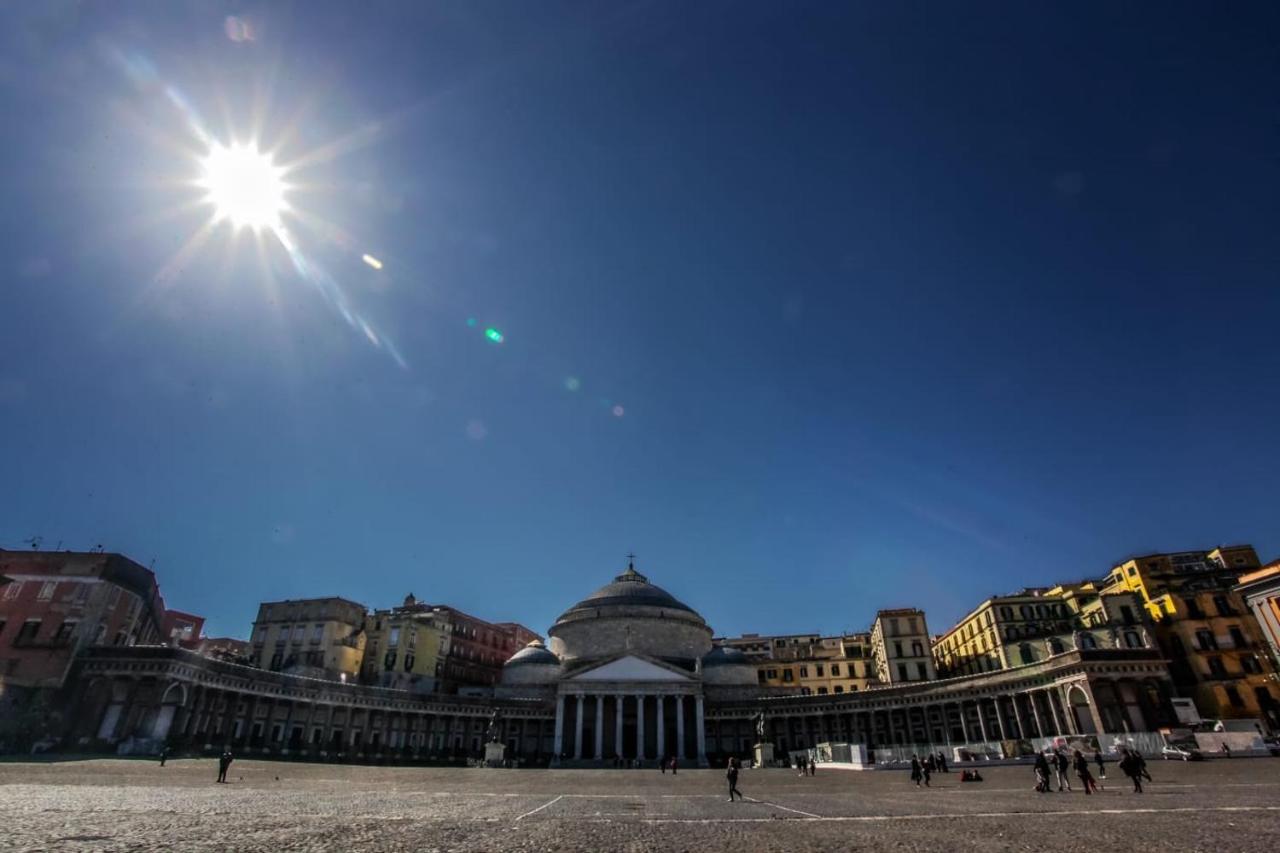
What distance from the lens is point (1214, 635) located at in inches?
1987

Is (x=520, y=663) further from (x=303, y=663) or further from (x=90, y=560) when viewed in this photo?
(x=90, y=560)

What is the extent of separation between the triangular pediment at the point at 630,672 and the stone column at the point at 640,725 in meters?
1.99

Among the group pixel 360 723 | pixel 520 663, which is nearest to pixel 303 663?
pixel 360 723

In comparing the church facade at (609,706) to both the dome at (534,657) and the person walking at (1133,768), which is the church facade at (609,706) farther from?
the person walking at (1133,768)

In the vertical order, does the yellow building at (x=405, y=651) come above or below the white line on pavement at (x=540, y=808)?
above

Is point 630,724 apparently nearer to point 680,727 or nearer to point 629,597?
point 680,727

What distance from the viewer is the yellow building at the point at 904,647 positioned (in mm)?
70188

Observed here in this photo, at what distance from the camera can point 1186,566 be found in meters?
59.0

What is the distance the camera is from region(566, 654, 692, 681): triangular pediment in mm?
63500

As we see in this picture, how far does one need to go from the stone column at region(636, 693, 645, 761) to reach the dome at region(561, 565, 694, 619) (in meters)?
15.5

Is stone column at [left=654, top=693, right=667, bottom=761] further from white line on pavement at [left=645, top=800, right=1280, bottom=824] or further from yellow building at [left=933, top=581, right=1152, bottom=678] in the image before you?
white line on pavement at [left=645, top=800, right=1280, bottom=824]

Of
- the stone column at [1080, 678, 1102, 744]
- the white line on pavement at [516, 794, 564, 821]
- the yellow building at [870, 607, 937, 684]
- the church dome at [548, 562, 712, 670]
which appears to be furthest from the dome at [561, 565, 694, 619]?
the white line on pavement at [516, 794, 564, 821]

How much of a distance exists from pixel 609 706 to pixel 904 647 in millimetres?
33546

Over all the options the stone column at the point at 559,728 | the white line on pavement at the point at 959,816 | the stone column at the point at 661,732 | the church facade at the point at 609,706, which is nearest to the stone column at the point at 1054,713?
the church facade at the point at 609,706
